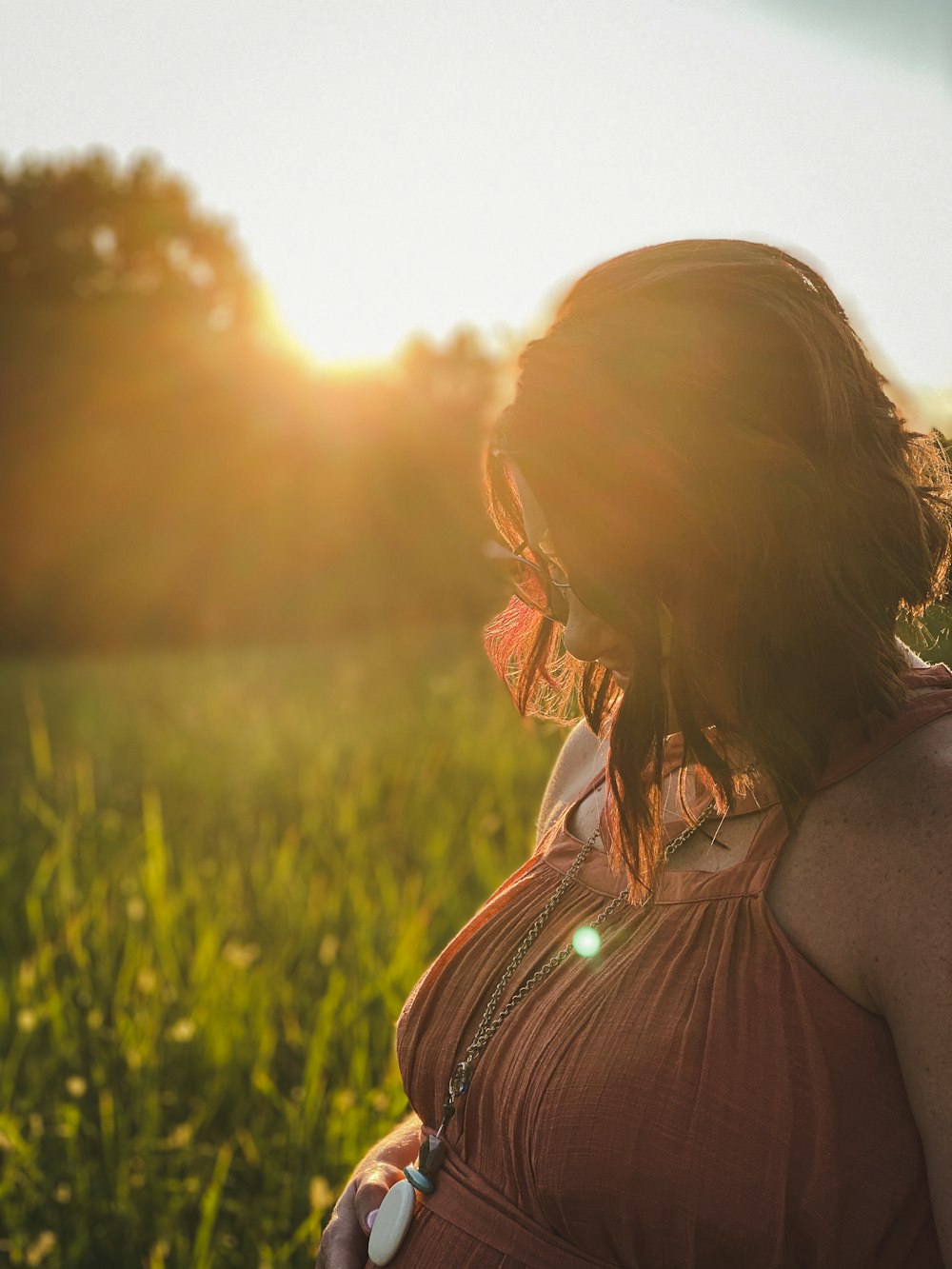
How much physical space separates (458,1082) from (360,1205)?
315 mm

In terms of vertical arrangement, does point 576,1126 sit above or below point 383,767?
above

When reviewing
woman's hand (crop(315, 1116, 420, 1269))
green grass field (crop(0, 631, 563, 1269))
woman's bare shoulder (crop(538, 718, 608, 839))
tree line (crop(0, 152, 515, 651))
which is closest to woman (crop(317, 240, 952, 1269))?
woman's hand (crop(315, 1116, 420, 1269))

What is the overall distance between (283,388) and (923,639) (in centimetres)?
1750

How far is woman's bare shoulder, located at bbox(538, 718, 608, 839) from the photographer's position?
1.73m

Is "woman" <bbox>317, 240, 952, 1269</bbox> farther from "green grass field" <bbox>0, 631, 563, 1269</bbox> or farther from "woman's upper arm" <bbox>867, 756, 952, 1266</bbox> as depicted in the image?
"green grass field" <bbox>0, 631, 563, 1269</bbox>

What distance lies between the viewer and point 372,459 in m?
18.0

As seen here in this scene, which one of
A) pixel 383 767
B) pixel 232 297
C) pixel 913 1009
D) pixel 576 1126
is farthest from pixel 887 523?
pixel 232 297

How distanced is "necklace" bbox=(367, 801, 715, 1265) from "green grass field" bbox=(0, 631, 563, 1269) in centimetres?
68

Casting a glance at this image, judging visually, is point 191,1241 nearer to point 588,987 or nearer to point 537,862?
point 537,862

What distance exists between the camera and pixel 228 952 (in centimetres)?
304

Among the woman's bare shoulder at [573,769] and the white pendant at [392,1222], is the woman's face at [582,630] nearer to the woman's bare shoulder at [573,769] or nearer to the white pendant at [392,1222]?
the woman's bare shoulder at [573,769]

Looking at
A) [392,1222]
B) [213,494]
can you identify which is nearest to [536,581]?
[392,1222]

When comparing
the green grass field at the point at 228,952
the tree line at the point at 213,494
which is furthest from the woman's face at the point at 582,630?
the tree line at the point at 213,494

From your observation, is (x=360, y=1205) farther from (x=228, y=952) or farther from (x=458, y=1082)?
(x=228, y=952)
